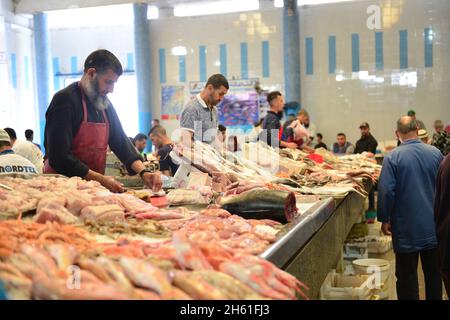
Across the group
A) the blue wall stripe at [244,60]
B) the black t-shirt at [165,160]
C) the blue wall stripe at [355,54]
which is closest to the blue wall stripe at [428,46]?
the blue wall stripe at [355,54]

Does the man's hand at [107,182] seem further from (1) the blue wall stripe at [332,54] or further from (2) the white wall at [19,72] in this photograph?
(2) the white wall at [19,72]

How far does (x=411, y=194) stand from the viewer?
552 cm

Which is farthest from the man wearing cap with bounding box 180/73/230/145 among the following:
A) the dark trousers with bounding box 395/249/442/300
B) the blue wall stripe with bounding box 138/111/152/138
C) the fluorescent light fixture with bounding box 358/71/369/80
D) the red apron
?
the blue wall stripe with bounding box 138/111/152/138

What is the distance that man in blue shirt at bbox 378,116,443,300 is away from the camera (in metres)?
5.50

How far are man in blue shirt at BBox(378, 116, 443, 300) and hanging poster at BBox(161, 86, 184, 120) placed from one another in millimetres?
13538

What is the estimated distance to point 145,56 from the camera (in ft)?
59.7

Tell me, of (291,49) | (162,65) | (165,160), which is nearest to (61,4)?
(162,65)

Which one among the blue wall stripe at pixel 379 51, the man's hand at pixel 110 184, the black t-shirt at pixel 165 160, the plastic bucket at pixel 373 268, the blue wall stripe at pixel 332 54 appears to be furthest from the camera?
the blue wall stripe at pixel 332 54

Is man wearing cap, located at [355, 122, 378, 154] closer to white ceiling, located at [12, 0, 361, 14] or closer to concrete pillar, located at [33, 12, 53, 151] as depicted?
white ceiling, located at [12, 0, 361, 14]

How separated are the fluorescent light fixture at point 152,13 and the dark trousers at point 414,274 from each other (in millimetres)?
14932

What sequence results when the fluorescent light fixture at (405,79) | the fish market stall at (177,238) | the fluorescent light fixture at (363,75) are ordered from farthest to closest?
the fluorescent light fixture at (363,75) < the fluorescent light fixture at (405,79) < the fish market stall at (177,238)

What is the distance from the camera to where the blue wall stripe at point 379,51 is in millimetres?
16953

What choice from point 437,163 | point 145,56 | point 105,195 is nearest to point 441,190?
point 437,163

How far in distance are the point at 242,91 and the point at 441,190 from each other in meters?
13.9
